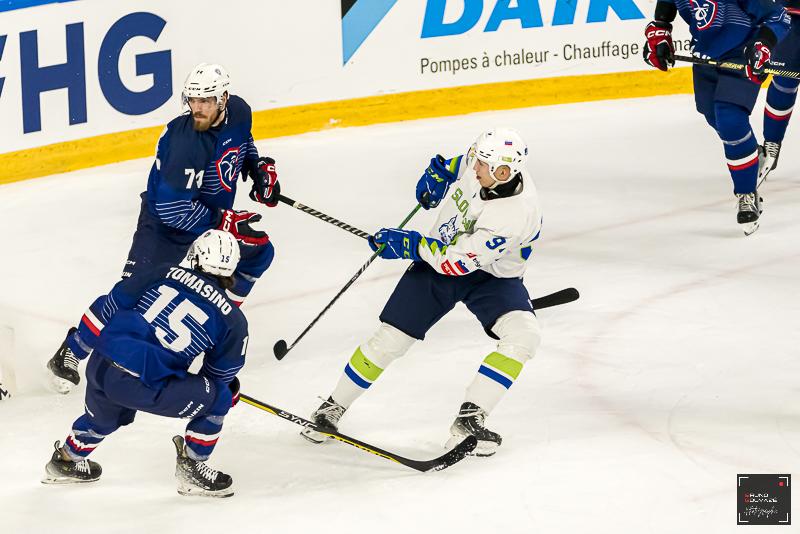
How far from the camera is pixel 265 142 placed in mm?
7355

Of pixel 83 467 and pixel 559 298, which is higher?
pixel 559 298

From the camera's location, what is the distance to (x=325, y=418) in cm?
401

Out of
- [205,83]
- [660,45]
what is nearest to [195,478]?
[205,83]

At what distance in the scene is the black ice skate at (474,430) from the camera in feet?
12.5

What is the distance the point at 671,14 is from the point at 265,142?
2427 mm

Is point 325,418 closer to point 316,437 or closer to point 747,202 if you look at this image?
point 316,437

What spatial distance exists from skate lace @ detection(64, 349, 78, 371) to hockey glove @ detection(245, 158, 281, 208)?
808 mm

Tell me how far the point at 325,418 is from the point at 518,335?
0.64 m

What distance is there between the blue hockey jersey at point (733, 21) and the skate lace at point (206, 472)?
129 inches

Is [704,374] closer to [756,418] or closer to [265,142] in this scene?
[756,418]

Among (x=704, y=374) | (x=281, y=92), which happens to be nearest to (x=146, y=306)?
(x=704, y=374)

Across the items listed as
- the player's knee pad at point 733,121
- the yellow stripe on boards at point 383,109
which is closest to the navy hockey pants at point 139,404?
the player's knee pad at point 733,121

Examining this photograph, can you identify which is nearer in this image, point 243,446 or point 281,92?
point 243,446

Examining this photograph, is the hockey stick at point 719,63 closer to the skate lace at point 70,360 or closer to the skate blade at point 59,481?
the skate lace at point 70,360
